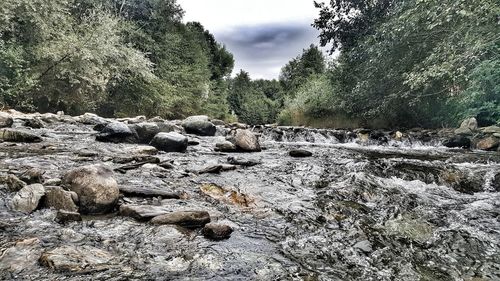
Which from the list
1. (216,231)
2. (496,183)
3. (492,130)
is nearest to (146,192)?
(216,231)

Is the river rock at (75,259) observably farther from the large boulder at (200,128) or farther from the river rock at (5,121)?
the large boulder at (200,128)

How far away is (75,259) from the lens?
2.35 meters

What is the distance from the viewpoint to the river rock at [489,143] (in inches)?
397

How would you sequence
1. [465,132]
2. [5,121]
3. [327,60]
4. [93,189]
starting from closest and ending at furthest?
[93,189] → [5,121] → [465,132] → [327,60]

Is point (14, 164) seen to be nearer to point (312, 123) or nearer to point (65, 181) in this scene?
point (65, 181)

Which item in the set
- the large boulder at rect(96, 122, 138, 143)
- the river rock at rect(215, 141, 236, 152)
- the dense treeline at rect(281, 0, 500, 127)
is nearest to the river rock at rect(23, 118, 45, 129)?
the large boulder at rect(96, 122, 138, 143)

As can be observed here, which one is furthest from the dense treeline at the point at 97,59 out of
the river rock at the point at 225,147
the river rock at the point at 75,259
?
the river rock at the point at 75,259

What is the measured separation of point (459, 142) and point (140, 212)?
11.2 meters

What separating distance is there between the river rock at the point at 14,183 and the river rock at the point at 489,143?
11606 millimetres

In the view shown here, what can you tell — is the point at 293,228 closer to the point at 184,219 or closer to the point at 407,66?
the point at 184,219

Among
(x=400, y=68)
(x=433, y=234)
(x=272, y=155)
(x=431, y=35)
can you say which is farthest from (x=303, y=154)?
(x=400, y=68)

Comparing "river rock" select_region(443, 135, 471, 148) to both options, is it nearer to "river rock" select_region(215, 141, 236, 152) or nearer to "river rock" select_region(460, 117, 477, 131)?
"river rock" select_region(460, 117, 477, 131)

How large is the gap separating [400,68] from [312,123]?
29.2ft

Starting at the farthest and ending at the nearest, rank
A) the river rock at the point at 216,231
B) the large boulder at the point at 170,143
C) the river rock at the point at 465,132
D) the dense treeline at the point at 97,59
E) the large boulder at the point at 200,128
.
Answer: the dense treeline at the point at 97,59 → the large boulder at the point at 200,128 → the river rock at the point at 465,132 → the large boulder at the point at 170,143 → the river rock at the point at 216,231
